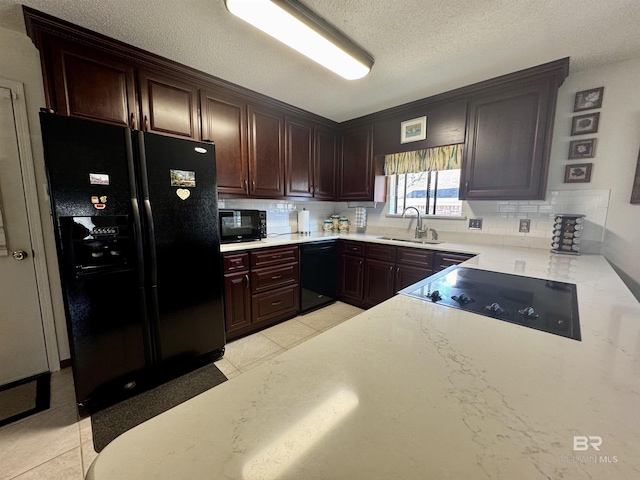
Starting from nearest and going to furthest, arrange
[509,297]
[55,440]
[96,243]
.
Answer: [509,297] → [55,440] → [96,243]

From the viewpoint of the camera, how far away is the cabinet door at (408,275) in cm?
265

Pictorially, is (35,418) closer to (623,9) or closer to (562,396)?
(562,396)

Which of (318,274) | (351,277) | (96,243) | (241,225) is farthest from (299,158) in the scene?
(96,243)

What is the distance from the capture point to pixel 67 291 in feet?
5.01

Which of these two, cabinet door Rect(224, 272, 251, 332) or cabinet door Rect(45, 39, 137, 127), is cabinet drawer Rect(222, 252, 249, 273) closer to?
cabinet door Rect(224, 272, 251, 332)

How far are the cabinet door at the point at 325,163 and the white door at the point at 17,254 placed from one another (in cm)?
256

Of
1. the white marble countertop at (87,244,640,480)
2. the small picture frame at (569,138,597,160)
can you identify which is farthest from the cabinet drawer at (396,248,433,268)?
the white marble countertop at (87,244,640,480)

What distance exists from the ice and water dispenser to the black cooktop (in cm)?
174

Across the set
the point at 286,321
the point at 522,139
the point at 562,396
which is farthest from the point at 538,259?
the point at 286,321

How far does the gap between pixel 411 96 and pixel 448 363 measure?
9.19 ft

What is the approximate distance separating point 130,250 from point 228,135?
1390 mm

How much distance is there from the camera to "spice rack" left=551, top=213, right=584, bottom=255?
2102 millimetres

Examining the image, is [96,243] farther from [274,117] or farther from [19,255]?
[274,117]

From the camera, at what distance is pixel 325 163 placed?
3479 millimetres
